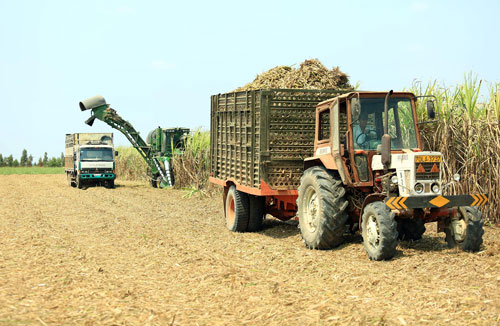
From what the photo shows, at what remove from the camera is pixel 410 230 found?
979cm

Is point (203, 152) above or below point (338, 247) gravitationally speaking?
above

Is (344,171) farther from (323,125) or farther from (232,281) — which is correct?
(232,281)

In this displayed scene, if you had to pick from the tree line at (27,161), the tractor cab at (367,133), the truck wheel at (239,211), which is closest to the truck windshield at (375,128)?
the tractor cab at (367,133)

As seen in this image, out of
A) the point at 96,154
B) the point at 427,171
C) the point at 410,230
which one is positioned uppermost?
the point at 96,154

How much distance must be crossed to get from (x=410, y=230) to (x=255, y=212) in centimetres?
358

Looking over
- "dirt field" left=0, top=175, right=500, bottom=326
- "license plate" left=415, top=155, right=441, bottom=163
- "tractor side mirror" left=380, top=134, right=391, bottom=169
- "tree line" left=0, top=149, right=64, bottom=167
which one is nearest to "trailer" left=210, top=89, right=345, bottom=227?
"dirt field" left=0, top=175, right=500, bottom=326

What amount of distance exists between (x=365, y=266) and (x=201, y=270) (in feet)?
7.58

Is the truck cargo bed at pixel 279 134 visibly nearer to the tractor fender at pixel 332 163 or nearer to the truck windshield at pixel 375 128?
the tractor fender at pixel 332 163

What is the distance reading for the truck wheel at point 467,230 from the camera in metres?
8.55

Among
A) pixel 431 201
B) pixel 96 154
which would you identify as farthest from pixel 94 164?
pixel 431 201

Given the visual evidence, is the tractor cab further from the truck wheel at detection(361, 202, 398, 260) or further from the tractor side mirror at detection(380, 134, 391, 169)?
the truck wheel at detection(361, 202, 398, 260)

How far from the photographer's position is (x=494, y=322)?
568 cm

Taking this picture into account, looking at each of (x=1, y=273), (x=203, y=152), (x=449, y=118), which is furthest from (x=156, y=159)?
(x=1, y=273)

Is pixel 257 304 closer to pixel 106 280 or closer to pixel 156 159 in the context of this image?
pixel 106 280
